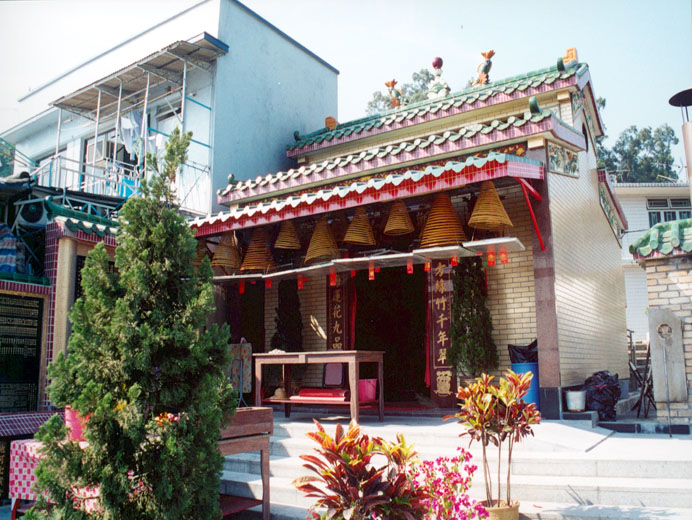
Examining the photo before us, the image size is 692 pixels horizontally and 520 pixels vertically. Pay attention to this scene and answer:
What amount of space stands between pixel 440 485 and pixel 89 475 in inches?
85.2

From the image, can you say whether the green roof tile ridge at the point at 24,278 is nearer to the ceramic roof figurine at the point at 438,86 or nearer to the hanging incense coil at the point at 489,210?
the hanging incense coil at the point at 489,210

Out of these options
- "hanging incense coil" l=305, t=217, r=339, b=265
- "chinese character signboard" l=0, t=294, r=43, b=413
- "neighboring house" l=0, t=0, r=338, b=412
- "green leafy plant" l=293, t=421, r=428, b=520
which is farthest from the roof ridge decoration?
"green leafy plant" l=293, t=421, r=428, b=520

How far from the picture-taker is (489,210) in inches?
289

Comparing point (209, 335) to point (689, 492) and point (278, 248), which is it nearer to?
point (689, 492)

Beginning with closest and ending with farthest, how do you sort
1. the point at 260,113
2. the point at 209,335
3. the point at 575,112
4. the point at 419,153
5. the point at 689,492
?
the point at 209,335
the point at 689,492
the point at 419,153
the point at 575,112
the point at 260,113

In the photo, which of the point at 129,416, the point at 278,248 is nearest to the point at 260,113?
the point at 278,248

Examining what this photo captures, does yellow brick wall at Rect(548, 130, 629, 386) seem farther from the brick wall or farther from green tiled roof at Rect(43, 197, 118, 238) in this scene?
green tiled roof at Rect(43, 197, 118, 238)

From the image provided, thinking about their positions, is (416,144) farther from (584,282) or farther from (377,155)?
(584,282)

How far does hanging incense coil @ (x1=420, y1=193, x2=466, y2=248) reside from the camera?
7641 mm

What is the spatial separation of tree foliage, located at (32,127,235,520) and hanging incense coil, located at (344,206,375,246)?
16.2ft

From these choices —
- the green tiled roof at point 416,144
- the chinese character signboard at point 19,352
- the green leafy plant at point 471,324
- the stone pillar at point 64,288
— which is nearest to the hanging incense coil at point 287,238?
the green tiled roof at point 416,144

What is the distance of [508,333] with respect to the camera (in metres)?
8.18

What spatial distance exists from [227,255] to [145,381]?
6.32 meters

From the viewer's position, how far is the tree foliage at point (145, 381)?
10.5 ft
